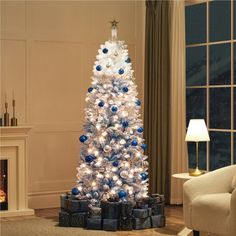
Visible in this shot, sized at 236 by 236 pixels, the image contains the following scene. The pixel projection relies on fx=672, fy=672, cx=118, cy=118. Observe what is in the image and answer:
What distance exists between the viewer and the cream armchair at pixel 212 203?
5.75 m

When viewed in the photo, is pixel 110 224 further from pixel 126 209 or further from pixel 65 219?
pixel 65 219

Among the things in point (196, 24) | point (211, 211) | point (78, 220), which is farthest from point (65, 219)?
point (196, 24)

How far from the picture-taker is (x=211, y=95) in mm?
8680

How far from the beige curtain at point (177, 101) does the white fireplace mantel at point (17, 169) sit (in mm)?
1881

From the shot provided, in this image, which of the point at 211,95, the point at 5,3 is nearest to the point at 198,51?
the point at 211,95

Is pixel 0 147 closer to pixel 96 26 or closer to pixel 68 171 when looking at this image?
pixel 68 171

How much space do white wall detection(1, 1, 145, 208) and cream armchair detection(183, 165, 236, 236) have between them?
264cm

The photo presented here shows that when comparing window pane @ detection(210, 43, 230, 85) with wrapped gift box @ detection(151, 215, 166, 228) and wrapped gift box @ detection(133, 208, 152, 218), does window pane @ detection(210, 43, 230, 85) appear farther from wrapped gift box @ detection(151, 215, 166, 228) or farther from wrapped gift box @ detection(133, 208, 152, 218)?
wrapped gift box @ detection(133, 208, 152, 218)

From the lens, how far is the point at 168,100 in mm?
8586

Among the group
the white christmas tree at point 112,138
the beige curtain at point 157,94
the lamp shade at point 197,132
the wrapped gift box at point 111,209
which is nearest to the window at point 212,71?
the beige curtain at point 157,94

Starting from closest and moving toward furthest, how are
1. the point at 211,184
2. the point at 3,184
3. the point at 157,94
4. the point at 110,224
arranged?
the point at 211,184 → the point at 110,224 → the point at 3,184 → the point at 157,94

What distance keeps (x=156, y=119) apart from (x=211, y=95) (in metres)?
→ 0.78

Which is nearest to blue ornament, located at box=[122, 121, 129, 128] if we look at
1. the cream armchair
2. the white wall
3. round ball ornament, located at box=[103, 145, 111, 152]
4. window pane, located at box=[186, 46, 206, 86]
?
round ball ornament, located at box=[103, 145, 111, 152]

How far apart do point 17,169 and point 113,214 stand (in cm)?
149
